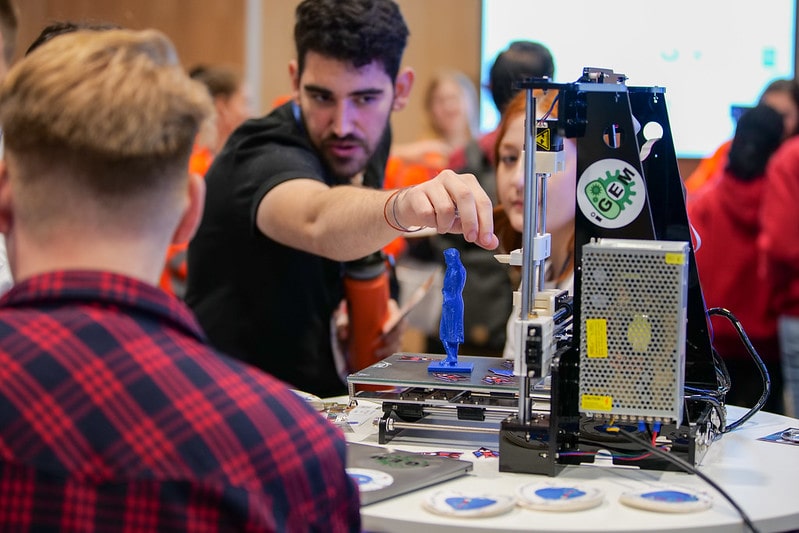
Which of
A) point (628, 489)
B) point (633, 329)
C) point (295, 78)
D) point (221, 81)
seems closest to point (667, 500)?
point (628, 489)

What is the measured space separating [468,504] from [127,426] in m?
0.59

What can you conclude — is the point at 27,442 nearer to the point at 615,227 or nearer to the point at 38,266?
the point at 38,266

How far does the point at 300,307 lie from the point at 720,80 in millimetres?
2828

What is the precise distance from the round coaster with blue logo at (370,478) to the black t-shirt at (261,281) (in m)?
0.95

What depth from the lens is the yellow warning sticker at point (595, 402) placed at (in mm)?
1561

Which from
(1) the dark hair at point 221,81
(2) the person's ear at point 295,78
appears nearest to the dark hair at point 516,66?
(2) the person's ear at point 295,78

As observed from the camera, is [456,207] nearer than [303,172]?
Yes

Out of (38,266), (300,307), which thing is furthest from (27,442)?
(300,307)

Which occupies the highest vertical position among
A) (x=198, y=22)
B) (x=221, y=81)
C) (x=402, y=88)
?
(x=198, y=22)

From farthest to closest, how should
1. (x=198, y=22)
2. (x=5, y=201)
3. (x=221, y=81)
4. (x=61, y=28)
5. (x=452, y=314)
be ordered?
1. (x=198, y=22)
2. (x=221, y=81)
3. (x=61, y=28)
4. (x=452, y=314)
5. (x=5, y=201)

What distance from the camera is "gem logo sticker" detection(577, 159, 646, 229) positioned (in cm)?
169

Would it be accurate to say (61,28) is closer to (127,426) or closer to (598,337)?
(598,337)

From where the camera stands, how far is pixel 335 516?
3.56 ft

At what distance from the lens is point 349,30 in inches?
95.8
